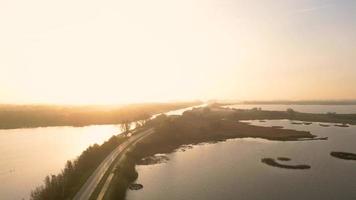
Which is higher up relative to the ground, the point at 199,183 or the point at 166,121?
the point at 166,121

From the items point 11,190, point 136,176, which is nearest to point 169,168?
point 136,176

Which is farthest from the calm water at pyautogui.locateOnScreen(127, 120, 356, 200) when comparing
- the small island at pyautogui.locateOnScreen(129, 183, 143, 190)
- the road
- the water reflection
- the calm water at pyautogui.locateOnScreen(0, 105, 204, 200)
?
the water reflection

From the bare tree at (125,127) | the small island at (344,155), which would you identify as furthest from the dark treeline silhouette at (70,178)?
the small island at (344,155)

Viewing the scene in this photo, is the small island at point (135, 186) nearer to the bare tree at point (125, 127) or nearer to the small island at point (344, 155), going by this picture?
the small island at point (344, 155)

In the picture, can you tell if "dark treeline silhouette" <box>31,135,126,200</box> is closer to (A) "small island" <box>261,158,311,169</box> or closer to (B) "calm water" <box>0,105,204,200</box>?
(B) "calm water" <box>0,105,204,200</box>

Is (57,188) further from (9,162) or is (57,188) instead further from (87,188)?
(9,162)

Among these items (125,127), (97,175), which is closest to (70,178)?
(97,175)
